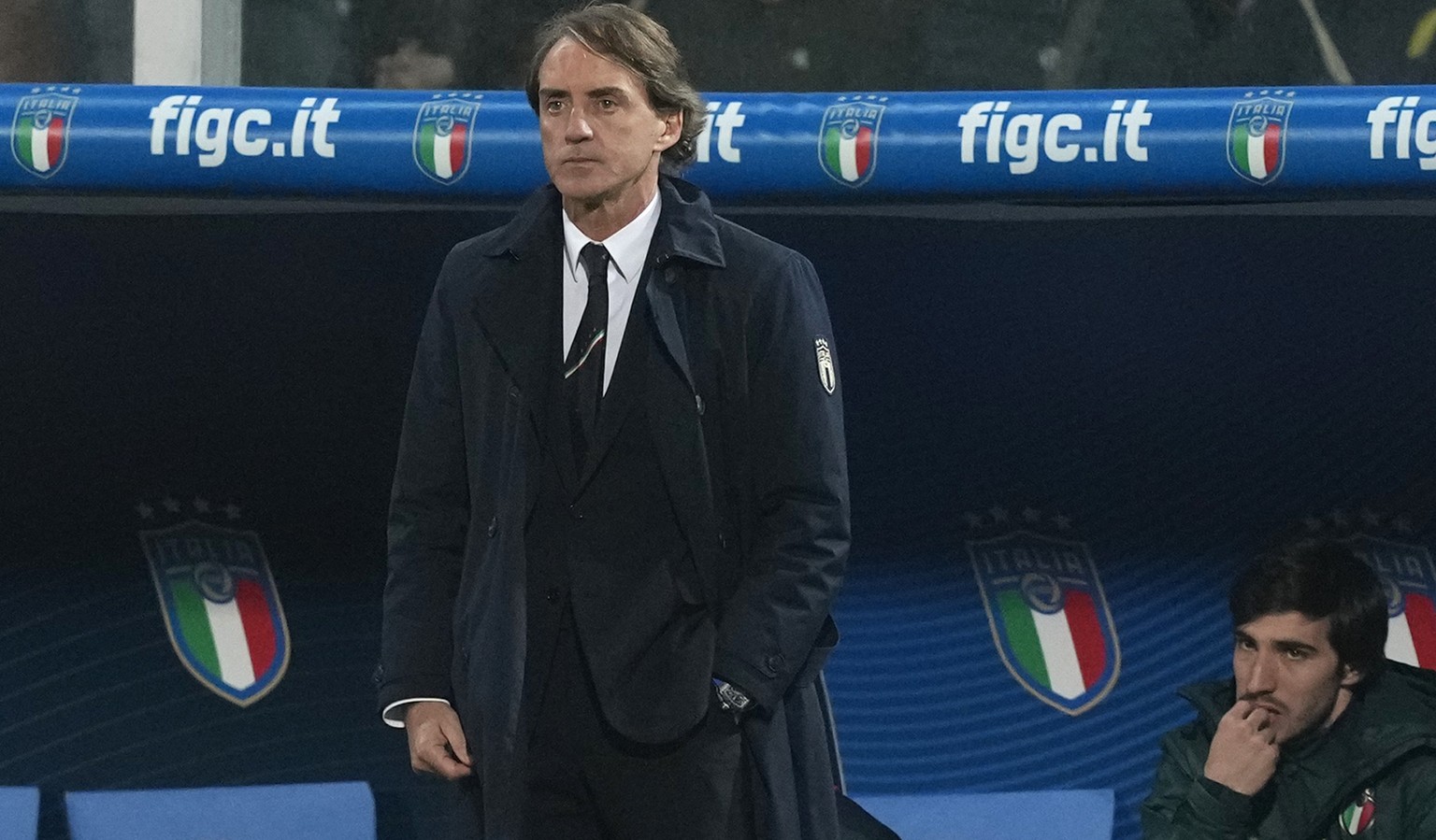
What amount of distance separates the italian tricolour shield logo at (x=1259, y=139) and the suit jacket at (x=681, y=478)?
3.64 ft

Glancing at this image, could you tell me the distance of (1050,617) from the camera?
157 inches

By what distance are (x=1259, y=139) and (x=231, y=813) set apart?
227cm

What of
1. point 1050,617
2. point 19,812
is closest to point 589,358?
point 1050,617

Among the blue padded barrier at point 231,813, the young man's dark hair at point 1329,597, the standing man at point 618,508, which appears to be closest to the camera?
the standing man at point 618,508

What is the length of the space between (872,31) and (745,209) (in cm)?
229

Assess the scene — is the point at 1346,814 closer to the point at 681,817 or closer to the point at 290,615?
the point at 681,817

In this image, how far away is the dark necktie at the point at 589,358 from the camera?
2209 millimetres

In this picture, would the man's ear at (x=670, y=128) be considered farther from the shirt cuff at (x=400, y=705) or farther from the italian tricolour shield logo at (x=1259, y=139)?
the italian tricolour shield logo at (x=1259, y=139)

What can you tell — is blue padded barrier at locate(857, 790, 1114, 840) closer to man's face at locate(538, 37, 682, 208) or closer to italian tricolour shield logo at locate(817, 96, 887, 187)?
italian tricolour shield logo at locate(817, 96, 887, 187)

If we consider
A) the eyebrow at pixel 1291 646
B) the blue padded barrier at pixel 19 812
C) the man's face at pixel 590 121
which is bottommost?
the eyebrow at pixel 1291 646

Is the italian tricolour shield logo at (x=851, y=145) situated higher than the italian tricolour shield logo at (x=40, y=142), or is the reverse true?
the italian tricolour shield logo at (x=40, y=142)

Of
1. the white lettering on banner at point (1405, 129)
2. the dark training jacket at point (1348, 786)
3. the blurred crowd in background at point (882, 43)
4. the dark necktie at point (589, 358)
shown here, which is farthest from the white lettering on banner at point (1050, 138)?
the blurred crowd in background at point (882, 43)

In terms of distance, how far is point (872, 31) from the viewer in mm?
5625

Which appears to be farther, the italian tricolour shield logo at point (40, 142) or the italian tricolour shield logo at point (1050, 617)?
the italian tricolour shield logo at point (1050, 617)
